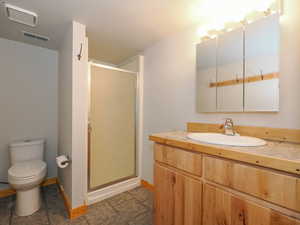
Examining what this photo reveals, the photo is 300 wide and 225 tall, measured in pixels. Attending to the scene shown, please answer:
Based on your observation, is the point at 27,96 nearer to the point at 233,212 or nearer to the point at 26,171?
the point at 26,171

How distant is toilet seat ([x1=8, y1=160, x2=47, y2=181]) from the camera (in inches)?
57.1

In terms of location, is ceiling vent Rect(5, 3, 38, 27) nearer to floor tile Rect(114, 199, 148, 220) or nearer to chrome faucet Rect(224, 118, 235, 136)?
chrome faucet Rect(224, 118, 235, 136)

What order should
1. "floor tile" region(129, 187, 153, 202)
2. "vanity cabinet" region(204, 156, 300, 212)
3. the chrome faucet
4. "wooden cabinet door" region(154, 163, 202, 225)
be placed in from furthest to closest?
"floor tile" region(129, 187, 153, 202)
the chrome faucet
"wooden cabinet door" region(154, 163, 202, 225)
"vanity cabinet" region(204, 156, 300, 212)

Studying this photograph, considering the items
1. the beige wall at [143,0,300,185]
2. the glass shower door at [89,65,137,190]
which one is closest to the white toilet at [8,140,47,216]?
the glass shower door at [89,65,137,190]

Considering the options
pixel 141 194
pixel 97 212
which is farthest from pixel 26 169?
pixel 141 194

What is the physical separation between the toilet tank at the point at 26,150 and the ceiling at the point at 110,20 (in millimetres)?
1400

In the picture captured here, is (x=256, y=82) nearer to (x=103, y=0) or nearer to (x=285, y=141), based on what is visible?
(x=285, y=141)

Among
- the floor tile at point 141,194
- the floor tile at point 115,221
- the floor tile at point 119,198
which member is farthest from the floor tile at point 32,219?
the floor tile at point 141,194

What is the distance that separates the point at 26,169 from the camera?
5.24 ft

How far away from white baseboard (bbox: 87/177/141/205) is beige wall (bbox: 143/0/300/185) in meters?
0.19

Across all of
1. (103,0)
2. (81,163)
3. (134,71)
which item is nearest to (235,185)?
(81,163)

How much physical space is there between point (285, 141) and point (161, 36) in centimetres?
165

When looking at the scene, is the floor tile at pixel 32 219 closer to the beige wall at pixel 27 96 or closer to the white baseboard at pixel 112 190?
the white baseboard at pixel 112 190

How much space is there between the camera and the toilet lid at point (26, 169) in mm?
1479
